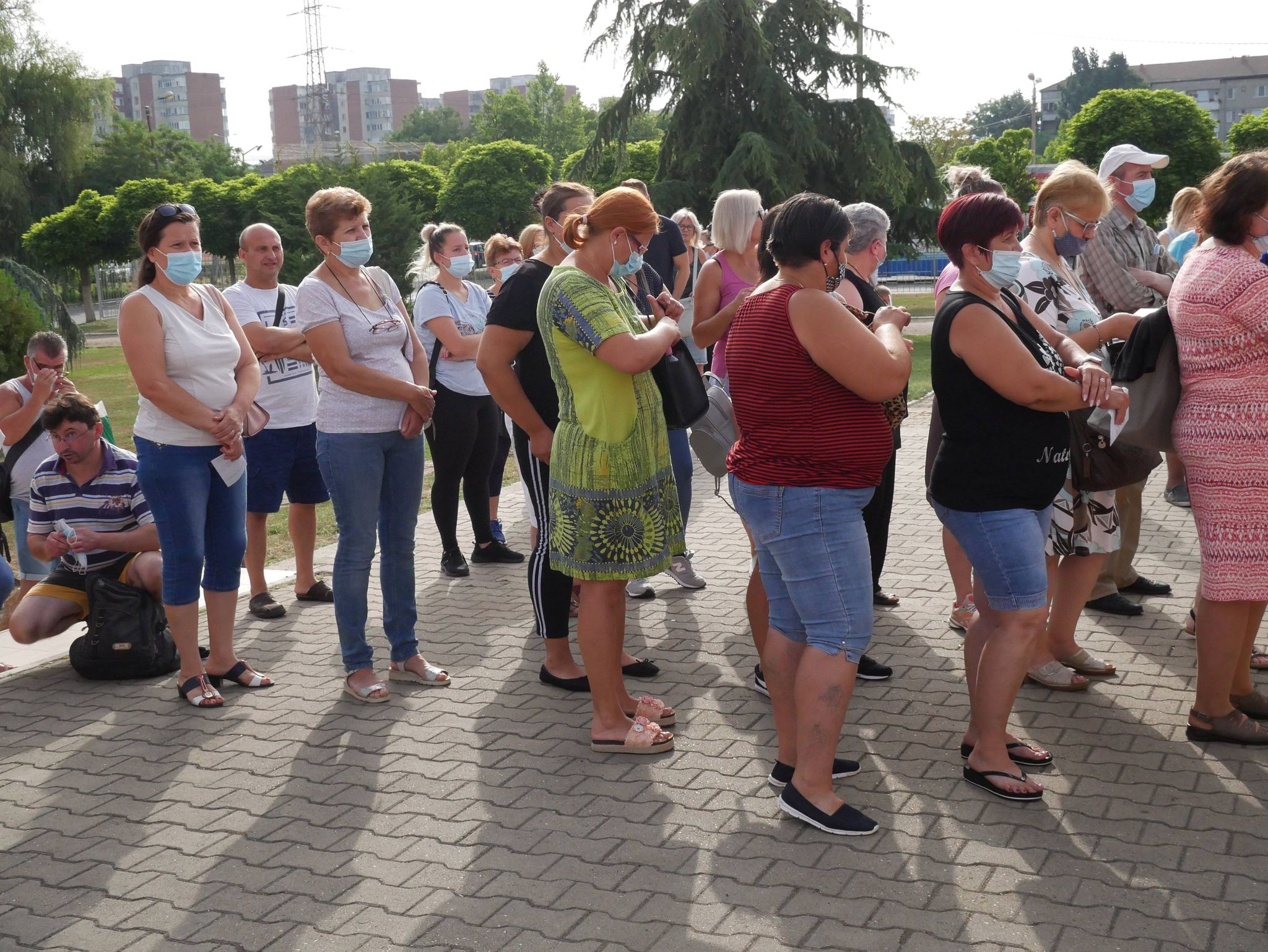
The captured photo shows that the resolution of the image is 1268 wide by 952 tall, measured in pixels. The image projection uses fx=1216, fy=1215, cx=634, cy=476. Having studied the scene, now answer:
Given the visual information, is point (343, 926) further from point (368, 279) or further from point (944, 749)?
point (368, 279)

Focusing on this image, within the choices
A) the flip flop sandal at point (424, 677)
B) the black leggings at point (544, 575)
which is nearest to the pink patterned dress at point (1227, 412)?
the black leggings at point (544, 575)

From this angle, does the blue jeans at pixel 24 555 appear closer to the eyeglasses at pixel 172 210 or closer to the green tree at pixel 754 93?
the eyeglasses at pixel 172 210

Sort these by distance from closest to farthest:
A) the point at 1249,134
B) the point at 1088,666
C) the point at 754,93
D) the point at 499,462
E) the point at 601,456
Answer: the point at 601,456 < the point at 1088,666 < the point at 499,462 < the point at 754,93 < the point at 1249,134

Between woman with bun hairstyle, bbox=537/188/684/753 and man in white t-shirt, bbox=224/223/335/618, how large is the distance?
7.57 feet

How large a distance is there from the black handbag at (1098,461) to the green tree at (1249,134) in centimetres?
3219

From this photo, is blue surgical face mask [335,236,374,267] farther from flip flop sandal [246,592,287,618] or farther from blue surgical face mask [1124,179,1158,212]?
blue surgical face mask [1124,179,1158,212]

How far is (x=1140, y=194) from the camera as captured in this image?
588 cm

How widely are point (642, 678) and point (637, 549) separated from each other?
116 cm

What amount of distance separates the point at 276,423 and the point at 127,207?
35777 millimetres

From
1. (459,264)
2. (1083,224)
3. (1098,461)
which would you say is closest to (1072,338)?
(1098,461)

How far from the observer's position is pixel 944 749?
172 inches

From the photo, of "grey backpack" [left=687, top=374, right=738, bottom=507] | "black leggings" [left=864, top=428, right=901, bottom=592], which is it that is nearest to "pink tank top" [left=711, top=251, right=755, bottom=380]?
"grey backpack" [left=687, top=374, right=738, bottom=507]

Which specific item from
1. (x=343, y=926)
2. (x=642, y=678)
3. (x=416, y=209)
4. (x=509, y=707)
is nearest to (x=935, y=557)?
(x=642, y=678)

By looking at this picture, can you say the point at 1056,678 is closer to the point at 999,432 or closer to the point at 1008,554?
the point at 1008,554
